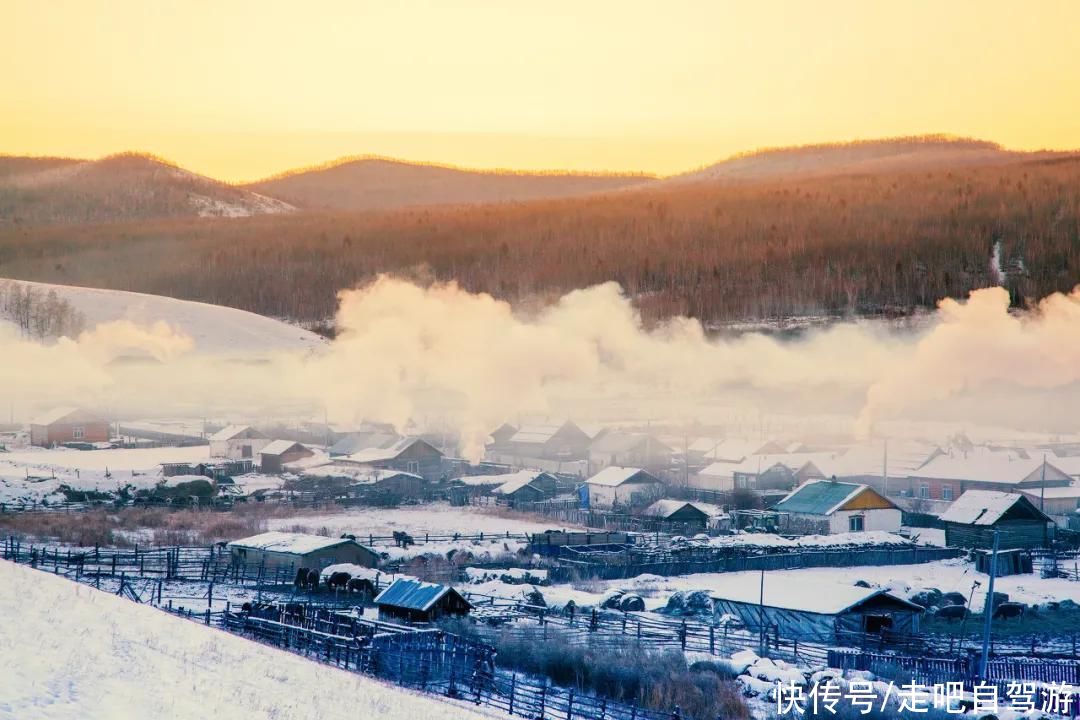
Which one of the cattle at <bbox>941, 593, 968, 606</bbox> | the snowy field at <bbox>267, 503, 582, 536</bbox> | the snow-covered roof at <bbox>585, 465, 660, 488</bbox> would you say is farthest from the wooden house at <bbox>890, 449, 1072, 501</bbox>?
the cattle at <bbox>941, 593, 968, 606</bbox>

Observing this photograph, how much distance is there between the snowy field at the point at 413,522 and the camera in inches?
1470

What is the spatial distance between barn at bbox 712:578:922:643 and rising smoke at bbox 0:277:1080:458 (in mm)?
27945

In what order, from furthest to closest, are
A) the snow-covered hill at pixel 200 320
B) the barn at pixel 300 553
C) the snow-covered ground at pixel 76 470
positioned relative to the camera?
1. the snow-covered hill at pixel 200 320
2. the snow-covered ground at pixel 76 470
3. the barn at pixel 300 553

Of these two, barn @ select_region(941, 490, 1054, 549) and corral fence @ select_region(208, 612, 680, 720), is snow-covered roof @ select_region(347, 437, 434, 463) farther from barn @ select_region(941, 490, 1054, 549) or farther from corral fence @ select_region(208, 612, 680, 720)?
corral fence @ select_region(208, 612, 680, 720)

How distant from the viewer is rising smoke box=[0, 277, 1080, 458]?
173ft

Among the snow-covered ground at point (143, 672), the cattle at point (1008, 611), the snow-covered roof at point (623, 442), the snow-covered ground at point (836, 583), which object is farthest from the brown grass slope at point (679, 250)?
the snow-covered ground at point (143, 672)

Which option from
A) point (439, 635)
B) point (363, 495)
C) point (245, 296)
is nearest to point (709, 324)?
point (363, 495)

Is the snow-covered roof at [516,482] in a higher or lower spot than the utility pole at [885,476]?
lower

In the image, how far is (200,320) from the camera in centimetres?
5903

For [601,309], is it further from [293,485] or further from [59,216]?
[59,216]

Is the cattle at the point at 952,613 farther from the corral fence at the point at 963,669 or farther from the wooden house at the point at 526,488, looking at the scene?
the wooden house at the point at 526,488

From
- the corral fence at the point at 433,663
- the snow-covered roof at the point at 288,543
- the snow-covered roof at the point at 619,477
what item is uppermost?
the corral fence at the point at 433,663

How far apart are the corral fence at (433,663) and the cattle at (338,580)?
535 centimetres

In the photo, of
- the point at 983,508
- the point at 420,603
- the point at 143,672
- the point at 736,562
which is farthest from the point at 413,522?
the point at 143,672
